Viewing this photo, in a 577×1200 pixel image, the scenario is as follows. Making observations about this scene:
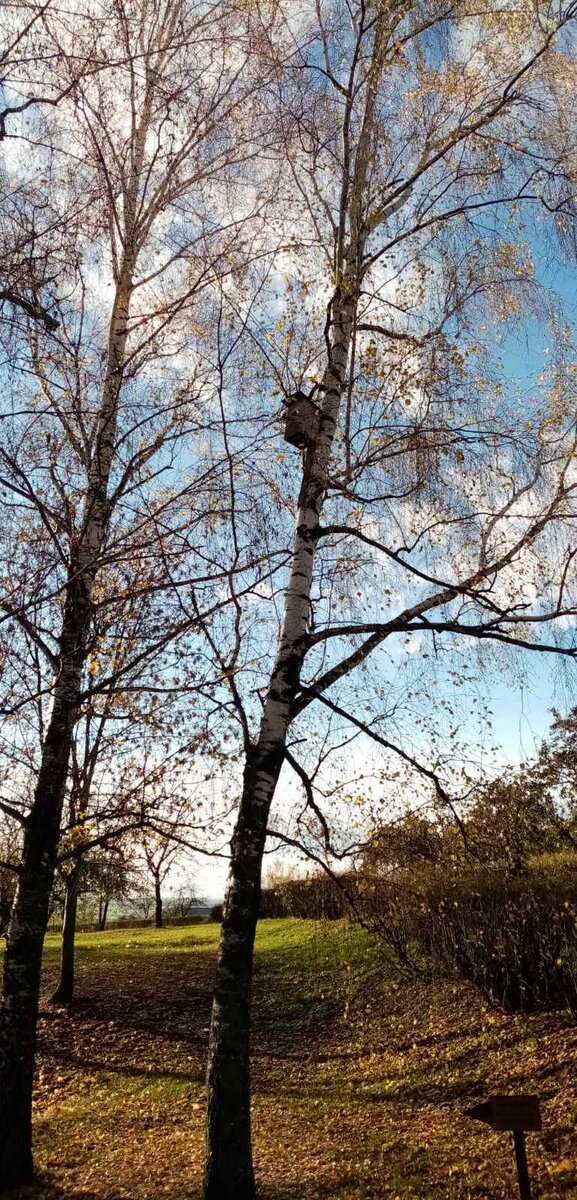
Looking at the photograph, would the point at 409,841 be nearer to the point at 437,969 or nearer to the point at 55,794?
the point at 55,794

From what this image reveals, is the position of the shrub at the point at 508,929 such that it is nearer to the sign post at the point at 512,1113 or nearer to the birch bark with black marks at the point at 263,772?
the birch bark with black marks at the point at 263,772

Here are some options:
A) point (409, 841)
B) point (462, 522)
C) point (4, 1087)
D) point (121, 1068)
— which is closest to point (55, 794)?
point (4, 1087)

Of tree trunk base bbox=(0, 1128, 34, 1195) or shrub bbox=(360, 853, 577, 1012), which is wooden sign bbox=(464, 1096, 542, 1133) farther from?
shrub bbox=(360, 853, 577, 1012)

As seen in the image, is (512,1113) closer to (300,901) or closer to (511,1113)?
(511,1113)

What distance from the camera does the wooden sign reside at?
4.36m

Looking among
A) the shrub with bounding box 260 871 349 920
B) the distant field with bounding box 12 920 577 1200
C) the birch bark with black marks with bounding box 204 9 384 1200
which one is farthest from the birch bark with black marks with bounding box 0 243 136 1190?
the shrub with bounding box 260 871 349 920

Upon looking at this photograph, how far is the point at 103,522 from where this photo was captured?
6.59 m

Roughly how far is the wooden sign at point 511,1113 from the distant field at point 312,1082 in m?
1.61

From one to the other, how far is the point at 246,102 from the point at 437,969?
490 inches

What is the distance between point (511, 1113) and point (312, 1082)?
6.29m

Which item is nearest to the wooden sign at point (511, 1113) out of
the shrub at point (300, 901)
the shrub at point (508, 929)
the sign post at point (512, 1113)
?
the sign post at point (512, 1113)

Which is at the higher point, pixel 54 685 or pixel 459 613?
pixel 459 613

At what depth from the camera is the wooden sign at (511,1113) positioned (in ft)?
14.3

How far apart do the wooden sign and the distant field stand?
5.27 ft
